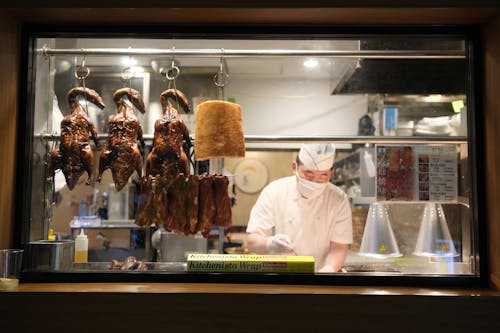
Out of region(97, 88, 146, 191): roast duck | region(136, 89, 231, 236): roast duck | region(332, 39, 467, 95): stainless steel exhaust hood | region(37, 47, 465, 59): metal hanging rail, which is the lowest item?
region(136, 89, 231, 236): roast duck

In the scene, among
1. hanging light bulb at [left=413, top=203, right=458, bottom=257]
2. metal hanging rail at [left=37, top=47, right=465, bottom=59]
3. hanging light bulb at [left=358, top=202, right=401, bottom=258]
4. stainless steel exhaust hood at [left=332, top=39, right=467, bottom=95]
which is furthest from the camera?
stainless steel exhaust hood at [left=332, top=39, right=467, bottom=95]

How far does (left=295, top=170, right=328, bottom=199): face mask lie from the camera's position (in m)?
3.02

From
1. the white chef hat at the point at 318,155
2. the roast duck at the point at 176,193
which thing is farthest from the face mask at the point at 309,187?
the roast duck at the point at 176,193

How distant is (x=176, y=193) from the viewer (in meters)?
1.93

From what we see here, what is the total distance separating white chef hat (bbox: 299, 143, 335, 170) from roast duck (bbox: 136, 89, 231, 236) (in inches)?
44.4

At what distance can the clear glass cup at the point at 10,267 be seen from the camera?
1580mm

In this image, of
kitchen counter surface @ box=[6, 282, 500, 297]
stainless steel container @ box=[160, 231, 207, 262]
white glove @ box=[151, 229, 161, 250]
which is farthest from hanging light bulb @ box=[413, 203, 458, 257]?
white glove @ box=[151, 229, 161, 250]

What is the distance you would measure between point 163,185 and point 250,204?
3113 mm

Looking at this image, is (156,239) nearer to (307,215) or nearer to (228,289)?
(307,215)

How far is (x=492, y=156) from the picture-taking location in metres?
1.66

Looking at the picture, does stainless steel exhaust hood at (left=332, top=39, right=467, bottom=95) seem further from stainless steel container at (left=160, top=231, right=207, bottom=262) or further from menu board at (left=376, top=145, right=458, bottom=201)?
stainless steel container at (left=160, top=231, right=207, bottom=262)

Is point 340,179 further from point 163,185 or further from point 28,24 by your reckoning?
point 28,24

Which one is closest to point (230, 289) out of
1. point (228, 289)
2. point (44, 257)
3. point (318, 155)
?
point (228, 289)

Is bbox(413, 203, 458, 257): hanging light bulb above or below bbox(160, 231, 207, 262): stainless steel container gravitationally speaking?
above
